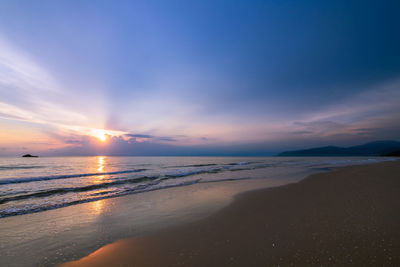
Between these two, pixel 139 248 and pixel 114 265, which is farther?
pixel 139 248

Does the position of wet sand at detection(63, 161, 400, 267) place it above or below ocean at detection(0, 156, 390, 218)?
above

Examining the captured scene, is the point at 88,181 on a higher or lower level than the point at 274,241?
lower

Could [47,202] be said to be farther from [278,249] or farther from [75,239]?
[278,249]

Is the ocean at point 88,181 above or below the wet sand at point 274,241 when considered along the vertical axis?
below

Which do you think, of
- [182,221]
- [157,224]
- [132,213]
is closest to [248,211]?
[182,221]

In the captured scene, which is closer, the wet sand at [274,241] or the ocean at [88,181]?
the wet sand at [274,241]

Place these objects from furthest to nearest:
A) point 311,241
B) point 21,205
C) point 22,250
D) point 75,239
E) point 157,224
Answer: point 21,205
point 157,224
point 75,239
point 22,250
point 311,241

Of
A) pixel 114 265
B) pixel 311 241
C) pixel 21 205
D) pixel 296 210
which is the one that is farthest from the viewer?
pixel 21 205

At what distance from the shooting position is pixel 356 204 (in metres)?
6.82

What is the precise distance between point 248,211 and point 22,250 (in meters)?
7.00

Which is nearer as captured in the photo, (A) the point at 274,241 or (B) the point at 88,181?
(A) the point at 274,241

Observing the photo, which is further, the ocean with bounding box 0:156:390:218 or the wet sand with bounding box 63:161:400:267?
the ocean with bounding box 0:156:390:218

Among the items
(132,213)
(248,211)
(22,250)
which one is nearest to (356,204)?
(248,211)

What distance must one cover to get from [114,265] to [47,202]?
8.62 meters
